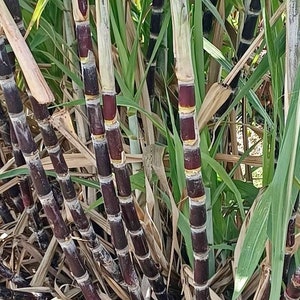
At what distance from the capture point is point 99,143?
2.10ft

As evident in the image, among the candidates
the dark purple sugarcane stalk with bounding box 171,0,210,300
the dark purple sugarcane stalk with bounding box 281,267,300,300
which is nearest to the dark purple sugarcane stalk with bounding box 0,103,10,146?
the dark purple sugarcane stalk with bounding box 171,0,210,300

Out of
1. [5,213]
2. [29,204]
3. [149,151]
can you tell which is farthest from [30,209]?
[149,151]

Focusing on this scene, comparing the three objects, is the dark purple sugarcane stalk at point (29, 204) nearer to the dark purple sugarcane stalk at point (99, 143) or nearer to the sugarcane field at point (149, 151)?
the sugarcane field at point (149, 151)

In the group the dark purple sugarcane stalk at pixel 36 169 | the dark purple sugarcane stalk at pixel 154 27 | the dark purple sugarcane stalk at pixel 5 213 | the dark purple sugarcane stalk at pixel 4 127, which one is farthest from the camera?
the dark purple sugarcane stalk at pixel 5 213

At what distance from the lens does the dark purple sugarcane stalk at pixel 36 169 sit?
0.60 metres

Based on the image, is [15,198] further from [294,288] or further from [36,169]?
[294,288]

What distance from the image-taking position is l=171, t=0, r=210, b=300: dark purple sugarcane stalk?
0.46 meters

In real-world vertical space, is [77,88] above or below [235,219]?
above

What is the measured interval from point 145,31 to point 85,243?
0.30 m

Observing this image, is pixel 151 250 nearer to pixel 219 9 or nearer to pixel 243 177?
pixel 243 177

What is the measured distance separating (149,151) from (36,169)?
0.43 feet

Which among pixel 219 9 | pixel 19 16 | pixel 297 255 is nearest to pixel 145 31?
pixel 219 9

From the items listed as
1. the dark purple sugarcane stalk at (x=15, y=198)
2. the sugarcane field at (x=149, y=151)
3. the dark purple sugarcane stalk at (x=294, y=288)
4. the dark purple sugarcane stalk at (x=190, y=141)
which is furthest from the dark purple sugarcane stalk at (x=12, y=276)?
the dark purple sugarcane stalk at (x=294, y=288)

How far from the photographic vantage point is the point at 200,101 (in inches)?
25.9
